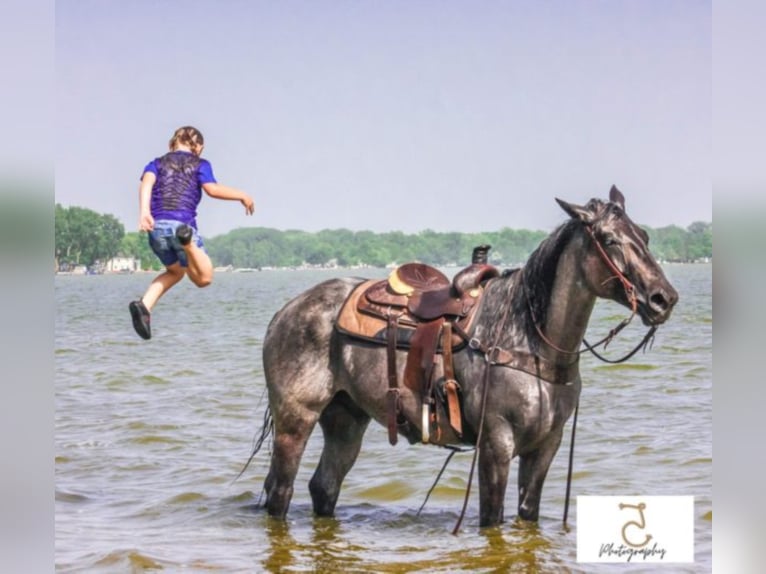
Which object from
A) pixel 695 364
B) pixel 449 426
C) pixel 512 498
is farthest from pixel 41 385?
pixel 695 364

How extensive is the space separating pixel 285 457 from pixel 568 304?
235cm

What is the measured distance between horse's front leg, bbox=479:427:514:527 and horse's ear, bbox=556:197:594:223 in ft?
4.41

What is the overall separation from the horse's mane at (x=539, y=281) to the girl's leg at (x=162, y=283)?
2015 mm

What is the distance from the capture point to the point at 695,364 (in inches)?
706

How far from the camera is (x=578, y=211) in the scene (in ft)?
23.7

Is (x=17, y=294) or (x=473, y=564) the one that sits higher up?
(x=17, y=294)

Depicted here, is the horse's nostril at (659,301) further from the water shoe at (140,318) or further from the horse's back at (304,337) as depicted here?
the water shoe at (140,318)

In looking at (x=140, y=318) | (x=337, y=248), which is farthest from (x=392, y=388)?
(x=337, y=248)

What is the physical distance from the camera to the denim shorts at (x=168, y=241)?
23.6 feet

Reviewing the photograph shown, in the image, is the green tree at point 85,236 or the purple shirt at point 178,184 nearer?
the purple shirt at point 178,184

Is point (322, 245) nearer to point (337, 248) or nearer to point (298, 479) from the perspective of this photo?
point (337, 248)

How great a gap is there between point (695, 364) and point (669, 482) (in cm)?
774

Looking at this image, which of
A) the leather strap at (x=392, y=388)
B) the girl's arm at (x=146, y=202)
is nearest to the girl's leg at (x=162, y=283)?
the girl's arm at (x=146, y=202)

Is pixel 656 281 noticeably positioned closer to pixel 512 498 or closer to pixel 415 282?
pixel 415 282
